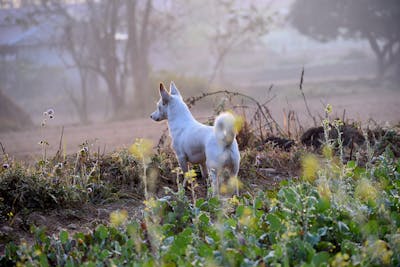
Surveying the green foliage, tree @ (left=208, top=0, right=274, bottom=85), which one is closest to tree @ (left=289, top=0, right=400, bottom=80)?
tree @ (left=208, top=0, right=274, bottom=85)

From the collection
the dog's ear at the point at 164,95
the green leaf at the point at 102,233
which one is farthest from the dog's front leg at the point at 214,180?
the green leaf at the point at 102,233

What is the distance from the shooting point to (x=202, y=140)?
20.8 ft

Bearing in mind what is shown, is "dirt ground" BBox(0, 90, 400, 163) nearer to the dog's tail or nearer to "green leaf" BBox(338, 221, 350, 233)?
the dog's tail

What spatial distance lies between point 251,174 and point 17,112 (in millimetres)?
18848

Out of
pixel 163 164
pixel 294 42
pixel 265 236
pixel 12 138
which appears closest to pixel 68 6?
pixel 12 138

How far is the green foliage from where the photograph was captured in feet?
13.2

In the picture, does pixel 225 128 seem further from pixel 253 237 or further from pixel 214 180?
pixel 253 237

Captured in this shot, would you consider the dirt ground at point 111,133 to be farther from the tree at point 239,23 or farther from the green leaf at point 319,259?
the tree at point 239,23

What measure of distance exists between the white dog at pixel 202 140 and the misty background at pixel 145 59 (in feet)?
40.6

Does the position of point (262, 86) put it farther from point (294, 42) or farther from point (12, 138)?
point (294, 42)

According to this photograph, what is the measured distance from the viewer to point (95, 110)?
105ft

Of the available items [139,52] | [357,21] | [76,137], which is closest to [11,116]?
[139,52]

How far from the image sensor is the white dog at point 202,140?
5816 millimetres

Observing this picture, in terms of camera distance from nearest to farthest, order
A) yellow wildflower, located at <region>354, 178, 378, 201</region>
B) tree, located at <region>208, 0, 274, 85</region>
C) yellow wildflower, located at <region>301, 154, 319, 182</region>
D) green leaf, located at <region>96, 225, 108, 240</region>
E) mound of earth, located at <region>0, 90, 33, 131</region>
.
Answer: green leaf, located at <region>96, 225, 108, 240</region> → yellow wildflower, located at <region>354, 178, 378, 201</region> → yellow wildflower, located at <region>301, 154, 319, 182</region> → mound of earth, located at <region>0, 90, 33, 131</region> → tree, located at <region>208, 0, 274, 85</region>
